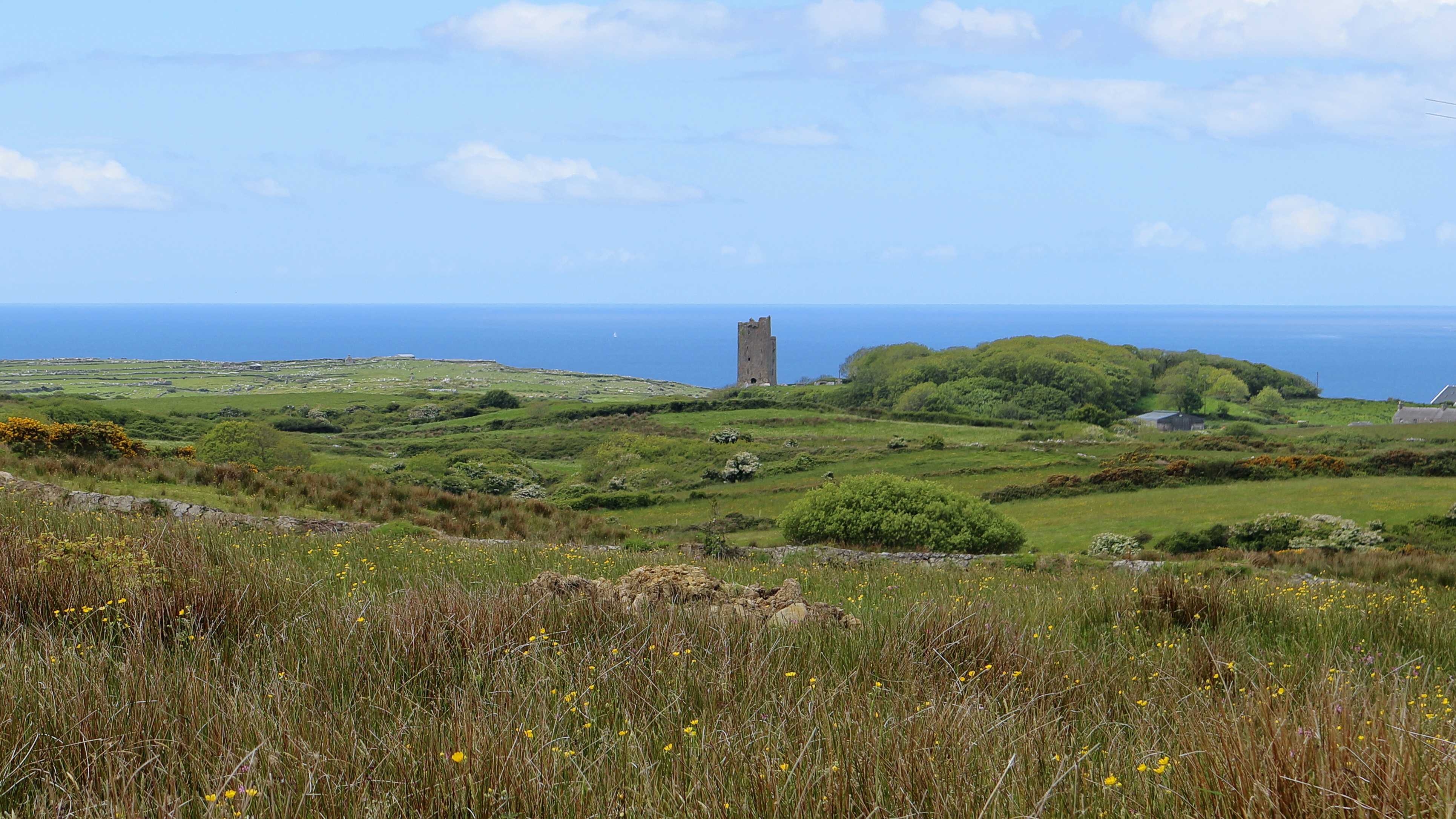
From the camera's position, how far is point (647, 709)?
356cm

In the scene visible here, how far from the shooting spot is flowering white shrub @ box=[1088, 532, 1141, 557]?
74.1 feet

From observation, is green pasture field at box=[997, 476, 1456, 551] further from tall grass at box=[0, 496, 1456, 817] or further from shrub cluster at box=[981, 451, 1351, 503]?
tall grass at box=[0, 496, 1456, 817]

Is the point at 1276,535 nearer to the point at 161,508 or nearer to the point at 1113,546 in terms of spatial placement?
the point at 1113,546

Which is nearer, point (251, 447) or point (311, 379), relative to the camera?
point (251, 447)

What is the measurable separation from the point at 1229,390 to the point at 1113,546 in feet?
281

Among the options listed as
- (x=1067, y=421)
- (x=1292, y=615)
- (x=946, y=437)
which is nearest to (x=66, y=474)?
(x=1292, y=615)

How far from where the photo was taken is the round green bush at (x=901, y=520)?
24234mm

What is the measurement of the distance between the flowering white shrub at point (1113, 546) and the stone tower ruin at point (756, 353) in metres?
84.5

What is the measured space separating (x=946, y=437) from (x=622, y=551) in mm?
48217

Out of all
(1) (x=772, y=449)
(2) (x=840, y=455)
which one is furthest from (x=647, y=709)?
(1) (x=772, y=449)

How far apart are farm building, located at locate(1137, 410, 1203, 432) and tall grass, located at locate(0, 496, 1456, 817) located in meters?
79.5

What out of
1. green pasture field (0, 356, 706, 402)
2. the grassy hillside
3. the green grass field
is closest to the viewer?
the grassy hillside

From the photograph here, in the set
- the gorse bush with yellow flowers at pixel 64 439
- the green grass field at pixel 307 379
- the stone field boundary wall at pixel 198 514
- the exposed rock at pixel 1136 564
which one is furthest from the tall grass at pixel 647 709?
the green grass field at pixel 307 379

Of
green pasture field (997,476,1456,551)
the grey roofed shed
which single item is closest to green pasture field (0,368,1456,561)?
green pasture field (997,476,1456,551)
